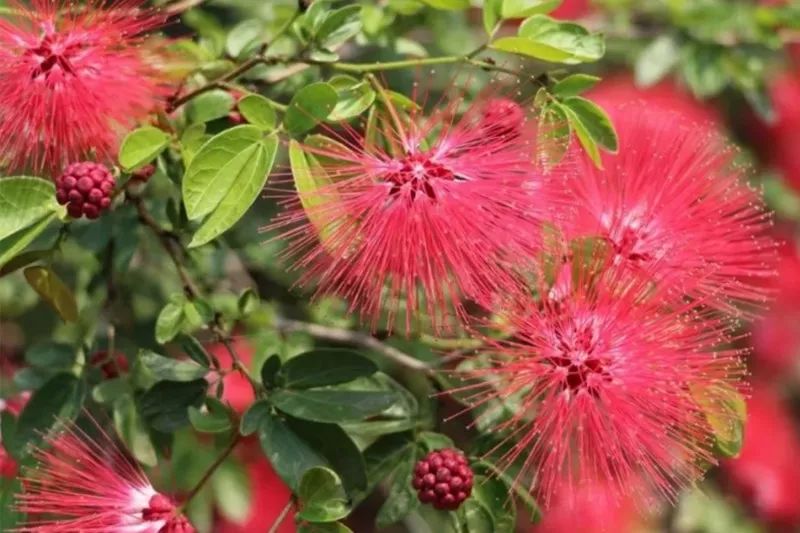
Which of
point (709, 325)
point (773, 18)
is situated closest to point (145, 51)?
point (709, 325)

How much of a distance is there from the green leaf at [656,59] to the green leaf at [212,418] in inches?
56.0

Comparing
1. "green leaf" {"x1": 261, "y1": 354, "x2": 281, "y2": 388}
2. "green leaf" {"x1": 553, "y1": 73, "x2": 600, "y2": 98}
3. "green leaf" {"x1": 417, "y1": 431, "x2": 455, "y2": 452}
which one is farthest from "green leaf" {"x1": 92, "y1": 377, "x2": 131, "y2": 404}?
→ "green leaf" {"x1": 553, "y1": 73, "x2": 600, "y2": 98}

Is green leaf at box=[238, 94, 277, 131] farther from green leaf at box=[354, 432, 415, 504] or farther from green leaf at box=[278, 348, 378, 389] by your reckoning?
green leaf at box=[354, 432, 415, 504]

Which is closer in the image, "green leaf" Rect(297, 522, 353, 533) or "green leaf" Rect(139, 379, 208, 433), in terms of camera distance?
"green leaf" Rect(297, 522, 353, 533)

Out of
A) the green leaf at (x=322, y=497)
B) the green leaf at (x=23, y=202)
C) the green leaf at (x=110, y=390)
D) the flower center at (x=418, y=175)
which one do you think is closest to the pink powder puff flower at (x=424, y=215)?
the flower center at (x=418, y=175)

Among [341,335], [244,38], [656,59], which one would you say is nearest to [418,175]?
[244,38]

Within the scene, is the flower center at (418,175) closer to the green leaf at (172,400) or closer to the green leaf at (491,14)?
the green leaf at (491,14)

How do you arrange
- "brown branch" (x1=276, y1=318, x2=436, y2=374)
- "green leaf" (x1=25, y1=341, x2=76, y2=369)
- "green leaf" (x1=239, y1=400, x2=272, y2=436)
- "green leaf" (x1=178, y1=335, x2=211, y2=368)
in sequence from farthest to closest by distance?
"brown branch" (x1=276, y1=318, x2=436, y2=374)
"green leaf" (x1=25, y1=341, x2=76, y2=369)
"green leaf" (x1=178, y1=335, x2=211, y2=368)
"green leaf" (x1=239, y1=400, x2=272, y2=436)

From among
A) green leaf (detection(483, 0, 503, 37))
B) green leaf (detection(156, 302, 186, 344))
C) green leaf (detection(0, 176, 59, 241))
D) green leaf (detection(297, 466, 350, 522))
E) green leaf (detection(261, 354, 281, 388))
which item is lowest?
green leaf (detection(297, 466, 350, 522))

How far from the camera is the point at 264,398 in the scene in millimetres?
1940

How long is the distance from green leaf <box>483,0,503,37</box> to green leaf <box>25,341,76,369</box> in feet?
2.91

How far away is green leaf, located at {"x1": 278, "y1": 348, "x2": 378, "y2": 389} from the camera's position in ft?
6.40

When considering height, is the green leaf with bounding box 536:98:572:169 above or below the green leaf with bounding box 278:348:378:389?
above

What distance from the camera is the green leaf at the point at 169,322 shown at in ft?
6.40
